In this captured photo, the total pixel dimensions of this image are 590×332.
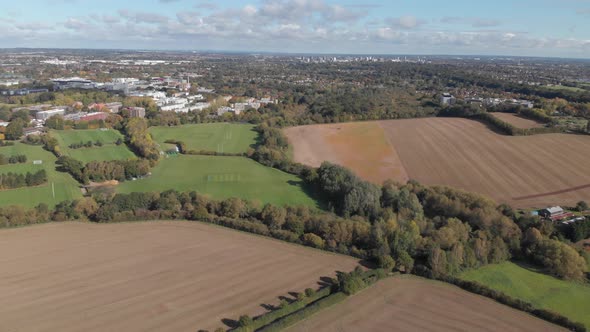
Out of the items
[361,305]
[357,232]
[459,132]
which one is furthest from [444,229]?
[459,132]

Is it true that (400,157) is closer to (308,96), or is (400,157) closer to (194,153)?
(194,153)

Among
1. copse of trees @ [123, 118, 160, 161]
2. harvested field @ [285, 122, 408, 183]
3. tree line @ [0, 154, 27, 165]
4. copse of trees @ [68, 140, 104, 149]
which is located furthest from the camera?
copse of trees @ [68, 140, 104, 149]

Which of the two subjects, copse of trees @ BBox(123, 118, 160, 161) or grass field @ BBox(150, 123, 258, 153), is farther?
grass field @ BBox(150, 123, 258, 153)

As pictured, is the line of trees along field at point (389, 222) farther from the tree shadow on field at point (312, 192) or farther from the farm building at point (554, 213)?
the farm building at point (554, 213)

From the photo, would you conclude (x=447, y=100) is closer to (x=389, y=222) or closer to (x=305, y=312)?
(x=389, y=222)

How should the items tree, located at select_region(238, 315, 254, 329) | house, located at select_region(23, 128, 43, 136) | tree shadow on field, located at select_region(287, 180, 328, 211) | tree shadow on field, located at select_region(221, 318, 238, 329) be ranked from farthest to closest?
house, located at select_region(23, 128, 43, 136), tree shadow on field, located at select_region(287, 180, 328, 211), tree shadow on field, located at select_region(221, 318, 238, 329), tree, located at select_region(238, 315, 254, 329)

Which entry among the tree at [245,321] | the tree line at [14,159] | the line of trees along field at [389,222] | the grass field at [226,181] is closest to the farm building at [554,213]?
the line of trees along field at [389,222]

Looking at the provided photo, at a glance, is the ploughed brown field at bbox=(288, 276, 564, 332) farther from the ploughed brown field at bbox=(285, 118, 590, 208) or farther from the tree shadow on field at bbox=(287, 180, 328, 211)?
A: the ploughed brown field at bbox=(285, 118, 590, 208)

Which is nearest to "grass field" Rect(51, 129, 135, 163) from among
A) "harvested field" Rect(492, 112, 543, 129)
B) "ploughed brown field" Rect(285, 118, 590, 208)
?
Result: "ploughed brown field" Rect(285, 118, 590, 208)
